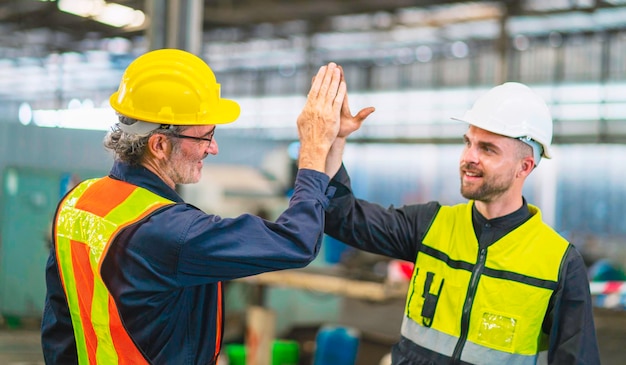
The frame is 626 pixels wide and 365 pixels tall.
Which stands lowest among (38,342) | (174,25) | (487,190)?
(38,342)

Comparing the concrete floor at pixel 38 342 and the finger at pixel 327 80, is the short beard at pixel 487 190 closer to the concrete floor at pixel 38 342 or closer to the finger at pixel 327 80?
the finger at pixel 327 80

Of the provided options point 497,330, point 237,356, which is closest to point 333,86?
→ point 497,330

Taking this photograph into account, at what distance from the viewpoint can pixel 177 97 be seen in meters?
1.93

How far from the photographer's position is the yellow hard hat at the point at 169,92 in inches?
76.0

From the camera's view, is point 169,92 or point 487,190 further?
point 487,190

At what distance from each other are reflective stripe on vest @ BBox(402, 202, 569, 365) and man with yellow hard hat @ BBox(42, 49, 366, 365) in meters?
0.65

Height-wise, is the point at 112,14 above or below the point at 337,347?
above

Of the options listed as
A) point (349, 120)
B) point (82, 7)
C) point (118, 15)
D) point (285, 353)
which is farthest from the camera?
point (285, 353)

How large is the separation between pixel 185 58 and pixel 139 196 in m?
0.40

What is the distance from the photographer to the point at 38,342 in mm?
4633

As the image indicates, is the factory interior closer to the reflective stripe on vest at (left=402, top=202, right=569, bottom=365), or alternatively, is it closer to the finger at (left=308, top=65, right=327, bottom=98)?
the reflective stripe on vest at (left=402, top=202, right=569, bottom=365)

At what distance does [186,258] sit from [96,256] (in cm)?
25

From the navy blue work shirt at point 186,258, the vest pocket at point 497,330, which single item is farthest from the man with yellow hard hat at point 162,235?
the vest pocket at point 497,330

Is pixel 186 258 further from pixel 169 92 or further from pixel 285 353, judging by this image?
pixel 285 353
